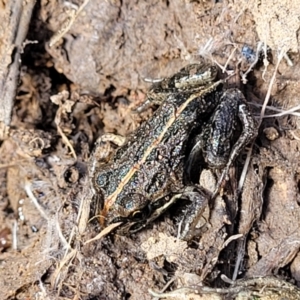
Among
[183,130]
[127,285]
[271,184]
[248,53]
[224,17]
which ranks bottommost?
[127,285]

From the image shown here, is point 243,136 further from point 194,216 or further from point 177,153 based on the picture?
point 194,216

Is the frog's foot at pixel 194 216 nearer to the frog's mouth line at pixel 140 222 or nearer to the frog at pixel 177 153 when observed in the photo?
the frog at pixel 177 153

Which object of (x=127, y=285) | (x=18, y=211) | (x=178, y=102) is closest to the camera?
(x=127, y=285)

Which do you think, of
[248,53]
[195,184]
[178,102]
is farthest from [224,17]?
[195,184]

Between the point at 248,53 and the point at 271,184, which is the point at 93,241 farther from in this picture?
the point at 248,53

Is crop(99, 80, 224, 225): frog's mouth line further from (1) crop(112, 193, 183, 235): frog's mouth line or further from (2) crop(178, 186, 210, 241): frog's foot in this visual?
(2) crop(178, 186, 210, 241): frog's foot

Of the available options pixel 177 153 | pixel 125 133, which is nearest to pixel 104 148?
pixel 125 133

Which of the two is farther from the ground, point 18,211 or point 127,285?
point 18,211
